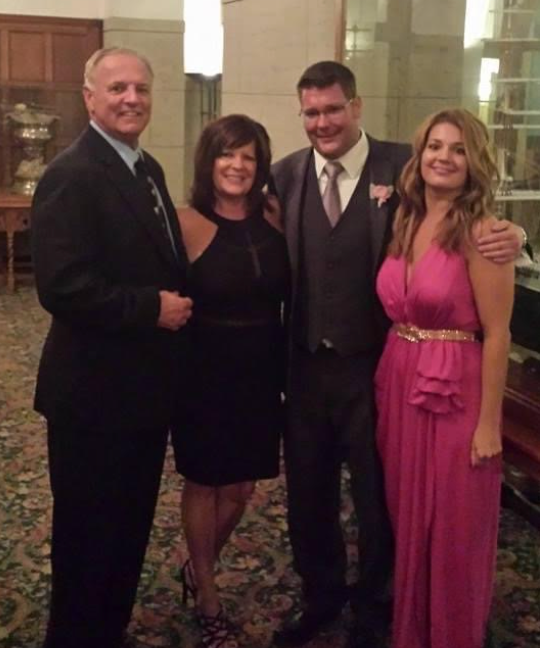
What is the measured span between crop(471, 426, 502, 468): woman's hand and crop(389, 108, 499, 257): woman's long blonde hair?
1.47ft

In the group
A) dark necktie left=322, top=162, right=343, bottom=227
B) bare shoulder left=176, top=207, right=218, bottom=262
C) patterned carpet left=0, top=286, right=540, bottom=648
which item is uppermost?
dark necktie left=322, top=162, right=343, bottom=227

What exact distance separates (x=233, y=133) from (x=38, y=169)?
5.55 m

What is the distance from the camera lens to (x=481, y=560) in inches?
92.8

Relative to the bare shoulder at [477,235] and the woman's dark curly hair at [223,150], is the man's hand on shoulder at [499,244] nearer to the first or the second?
the bare shoulder at [477,235]

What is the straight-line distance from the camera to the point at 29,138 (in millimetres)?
7641

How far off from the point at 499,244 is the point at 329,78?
2.13ft

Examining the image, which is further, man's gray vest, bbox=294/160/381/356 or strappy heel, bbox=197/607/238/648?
strappy heel, bbox=197/607/238/648

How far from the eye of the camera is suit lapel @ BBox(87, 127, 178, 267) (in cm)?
214

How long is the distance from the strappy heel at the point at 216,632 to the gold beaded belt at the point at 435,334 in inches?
38.6

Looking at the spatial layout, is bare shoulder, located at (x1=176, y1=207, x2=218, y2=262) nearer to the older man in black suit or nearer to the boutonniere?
the older man in black suit

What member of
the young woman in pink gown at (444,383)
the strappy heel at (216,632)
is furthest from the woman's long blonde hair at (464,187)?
the strappy heel at (216,632)

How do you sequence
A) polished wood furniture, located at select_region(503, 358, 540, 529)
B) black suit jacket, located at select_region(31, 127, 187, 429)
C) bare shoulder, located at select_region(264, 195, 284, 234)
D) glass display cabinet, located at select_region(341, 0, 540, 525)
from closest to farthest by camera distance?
black suit jacket, located at select_region(31, 127, 187, 429) < bare shoulder, located at select_region(264, 195, 284, 234) < polished wood furniture, located at select_region(503, 358, 540, 529) < glass display cabinet, located at select_region(341, 0, 540, 525)

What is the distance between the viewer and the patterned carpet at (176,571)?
2.72 m

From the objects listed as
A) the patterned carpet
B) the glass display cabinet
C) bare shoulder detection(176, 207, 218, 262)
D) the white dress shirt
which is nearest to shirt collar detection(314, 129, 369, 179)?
the white dress shirt
